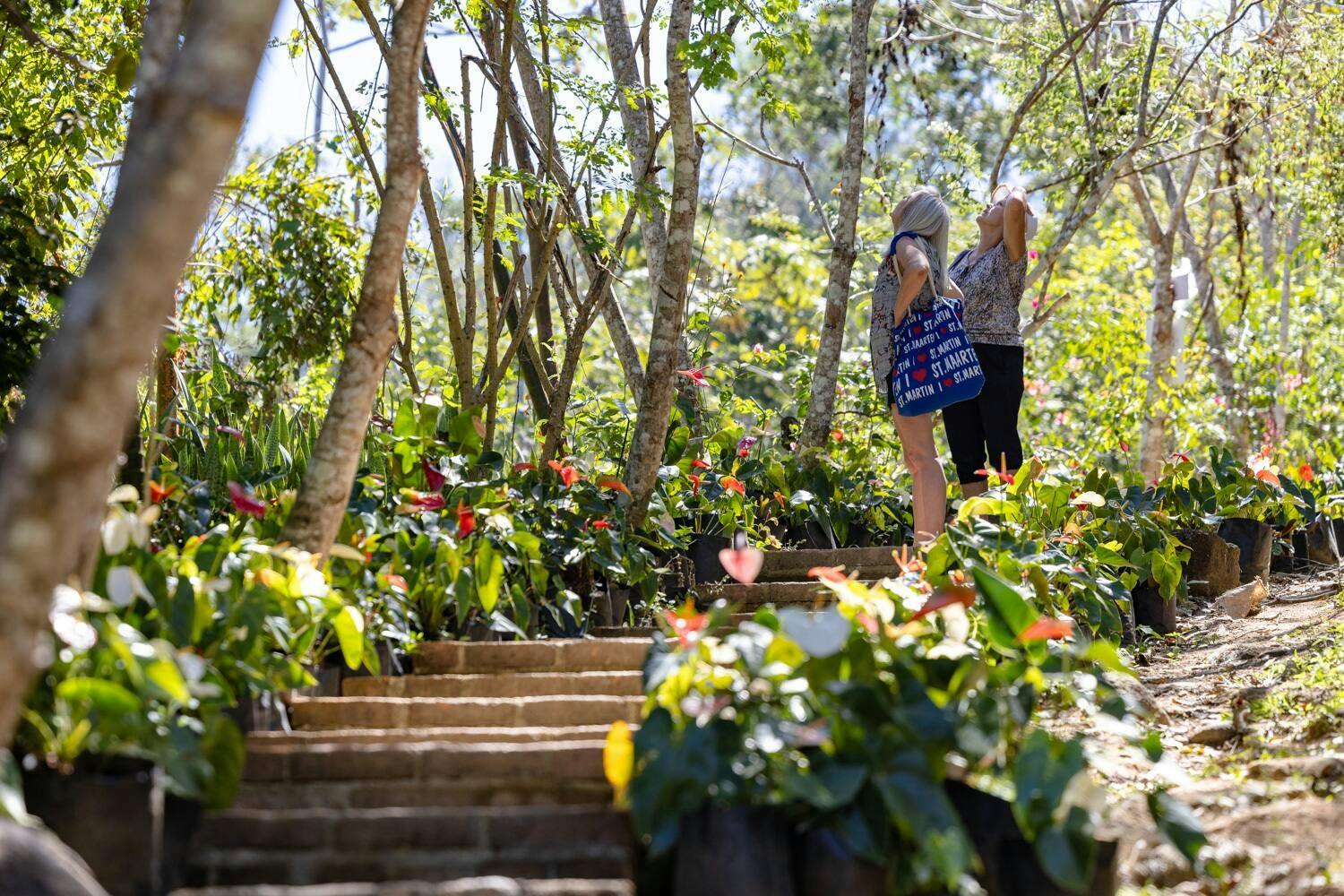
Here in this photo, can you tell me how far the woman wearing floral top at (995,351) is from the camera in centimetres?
552

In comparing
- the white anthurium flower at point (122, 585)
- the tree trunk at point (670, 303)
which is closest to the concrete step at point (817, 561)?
the tree trunk at point (670, 303)

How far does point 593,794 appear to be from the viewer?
301 cm

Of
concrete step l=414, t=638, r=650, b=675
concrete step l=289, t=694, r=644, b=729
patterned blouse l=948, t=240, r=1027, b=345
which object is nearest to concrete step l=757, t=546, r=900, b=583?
patterned blouse l=948, t=240, r=1027, b=345

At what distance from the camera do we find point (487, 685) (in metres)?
3.70

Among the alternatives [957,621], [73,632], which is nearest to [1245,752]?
[957,621]

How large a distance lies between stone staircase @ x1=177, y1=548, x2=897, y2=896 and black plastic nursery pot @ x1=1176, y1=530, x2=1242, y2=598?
3.32 m

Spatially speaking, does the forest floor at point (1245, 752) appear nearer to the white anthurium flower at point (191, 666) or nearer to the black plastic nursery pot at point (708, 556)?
the black plastic nursery pot at point (708, 556)

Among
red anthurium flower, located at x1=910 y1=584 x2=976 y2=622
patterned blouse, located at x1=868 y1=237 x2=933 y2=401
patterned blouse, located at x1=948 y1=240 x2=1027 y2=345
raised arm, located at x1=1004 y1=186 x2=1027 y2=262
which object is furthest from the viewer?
patterned blouse, located at x1=948 y1=240 x2=1027 y2=345

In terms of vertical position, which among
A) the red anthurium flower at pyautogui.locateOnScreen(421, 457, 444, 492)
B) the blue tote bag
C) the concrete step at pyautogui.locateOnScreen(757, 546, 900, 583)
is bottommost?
the concrete step at pyautogui.locateOnScreen(757, 546, 900, 583)

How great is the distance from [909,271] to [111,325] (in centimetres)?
323

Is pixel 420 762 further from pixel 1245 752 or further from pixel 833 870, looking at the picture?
pixel 1245 752

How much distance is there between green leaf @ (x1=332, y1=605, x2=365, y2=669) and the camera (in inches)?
131

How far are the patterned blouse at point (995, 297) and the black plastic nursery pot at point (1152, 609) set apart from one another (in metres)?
1.11

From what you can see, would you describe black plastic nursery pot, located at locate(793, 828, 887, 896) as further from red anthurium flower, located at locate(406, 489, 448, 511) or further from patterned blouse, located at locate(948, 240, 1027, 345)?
patterned blouse, located at locate(948, 240, 1027, 345)
